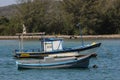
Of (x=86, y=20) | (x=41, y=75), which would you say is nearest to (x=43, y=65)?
(x=41, y=75)

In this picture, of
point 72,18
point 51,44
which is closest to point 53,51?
point 51,44

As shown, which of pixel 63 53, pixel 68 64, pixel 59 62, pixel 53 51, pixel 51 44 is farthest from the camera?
pixel 51 44

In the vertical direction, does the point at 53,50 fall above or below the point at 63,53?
above

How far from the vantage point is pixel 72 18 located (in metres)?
127

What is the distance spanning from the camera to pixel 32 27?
12900cm

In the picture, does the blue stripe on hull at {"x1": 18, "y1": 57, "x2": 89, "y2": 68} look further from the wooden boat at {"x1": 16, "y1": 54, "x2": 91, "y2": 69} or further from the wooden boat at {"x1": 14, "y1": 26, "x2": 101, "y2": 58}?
the wooden boat at {"x1": 14, "y1": 26, "x2": 101, "y2": 58}

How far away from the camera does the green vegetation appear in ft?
418

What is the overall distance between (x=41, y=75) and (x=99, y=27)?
8784cm

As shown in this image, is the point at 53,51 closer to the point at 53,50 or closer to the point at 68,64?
the point at 53,50

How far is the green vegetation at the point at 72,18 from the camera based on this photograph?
12744 cm

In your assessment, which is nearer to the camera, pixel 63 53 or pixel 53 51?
pixel 63 53

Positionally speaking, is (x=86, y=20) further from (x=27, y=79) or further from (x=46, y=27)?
(x=27, y=79)

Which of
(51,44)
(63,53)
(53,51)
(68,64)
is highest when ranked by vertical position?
(51,44)

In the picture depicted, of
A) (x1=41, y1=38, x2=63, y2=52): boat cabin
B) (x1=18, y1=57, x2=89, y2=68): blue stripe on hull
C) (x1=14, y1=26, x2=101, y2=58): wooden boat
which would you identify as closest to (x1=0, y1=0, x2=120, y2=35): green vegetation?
(x1=14, y1=26, x2=101, y2=58): wooden boat
